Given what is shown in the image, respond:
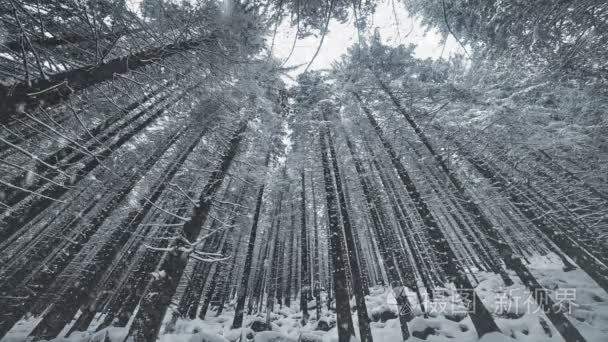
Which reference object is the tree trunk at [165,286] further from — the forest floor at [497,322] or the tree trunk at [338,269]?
the tree trunk at [338,269]

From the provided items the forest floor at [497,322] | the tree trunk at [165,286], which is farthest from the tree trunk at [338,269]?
the tree trunk at [165,286]

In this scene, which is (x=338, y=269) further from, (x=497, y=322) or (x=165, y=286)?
(x=165, y=286)

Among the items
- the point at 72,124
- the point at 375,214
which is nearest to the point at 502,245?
the point at 375,214

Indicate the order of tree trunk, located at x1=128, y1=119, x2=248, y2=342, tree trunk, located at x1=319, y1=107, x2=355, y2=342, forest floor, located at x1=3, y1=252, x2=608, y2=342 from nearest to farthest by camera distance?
tree trunk, located at x1=128, y1=119, x2=248, y2=342
forest floor, located at x1=3, y1=252, x2=608, y2=342
tree trunk, located at x1=319, y1=107, x2=355, y2=342

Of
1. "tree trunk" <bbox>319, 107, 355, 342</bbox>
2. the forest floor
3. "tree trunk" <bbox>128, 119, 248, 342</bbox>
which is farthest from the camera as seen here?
"tree trunk" <bbox>319, 107, 355, 342</bbox>

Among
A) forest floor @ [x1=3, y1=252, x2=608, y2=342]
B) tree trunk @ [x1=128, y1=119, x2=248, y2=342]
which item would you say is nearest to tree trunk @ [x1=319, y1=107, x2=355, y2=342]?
forest floor @ [x1=3, y1=252, x2=608, y2=342]

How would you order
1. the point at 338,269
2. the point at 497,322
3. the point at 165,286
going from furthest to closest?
the point at 338,269 < the point at 497,322 < the point at 165,286

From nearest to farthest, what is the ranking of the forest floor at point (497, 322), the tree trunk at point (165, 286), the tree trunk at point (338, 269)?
the tree trunk at point (165, 286)
the forest floor at point (497, 322)
the tree trunk at point (338, 269)

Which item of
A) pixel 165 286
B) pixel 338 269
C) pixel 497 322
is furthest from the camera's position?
pixel 338 269

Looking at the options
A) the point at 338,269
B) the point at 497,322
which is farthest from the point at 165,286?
the point at 497,322

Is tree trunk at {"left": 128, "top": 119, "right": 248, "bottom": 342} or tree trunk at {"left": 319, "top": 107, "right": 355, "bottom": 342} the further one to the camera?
tree trunk at {"left": 319, "top": 107, "right": 355, "bottom": 342}

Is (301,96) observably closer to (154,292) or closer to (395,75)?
(395,75)

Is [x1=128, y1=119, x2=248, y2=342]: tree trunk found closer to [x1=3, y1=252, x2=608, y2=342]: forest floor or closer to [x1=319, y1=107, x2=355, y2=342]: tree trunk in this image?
[x1=3, y1=252, x2=608, y2=342]: forest floor

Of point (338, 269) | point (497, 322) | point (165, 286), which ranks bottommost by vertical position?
point (497, 322)
